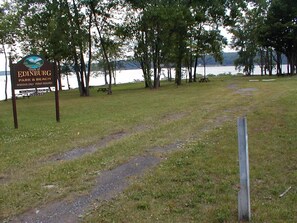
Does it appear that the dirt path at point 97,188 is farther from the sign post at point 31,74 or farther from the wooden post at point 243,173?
the sign post at point 31,74

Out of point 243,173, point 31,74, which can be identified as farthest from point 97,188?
point 31,74

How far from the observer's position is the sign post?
10.8m

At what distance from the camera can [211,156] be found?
5.85 metres

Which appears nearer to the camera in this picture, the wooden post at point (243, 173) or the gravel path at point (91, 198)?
the wooden post at point (243, 173)

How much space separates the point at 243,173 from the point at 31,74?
922 centimetres

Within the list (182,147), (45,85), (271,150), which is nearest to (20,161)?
(182,147)

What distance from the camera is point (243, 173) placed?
333cm

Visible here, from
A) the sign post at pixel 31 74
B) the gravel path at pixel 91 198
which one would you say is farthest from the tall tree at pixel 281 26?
the gravel path at pixel 91 198

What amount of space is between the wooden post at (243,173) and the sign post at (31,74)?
353 inches

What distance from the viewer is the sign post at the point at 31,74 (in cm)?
1077

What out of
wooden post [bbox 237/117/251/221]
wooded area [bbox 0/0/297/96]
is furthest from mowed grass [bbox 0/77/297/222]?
wooded area [bbox 0/0/297/96]

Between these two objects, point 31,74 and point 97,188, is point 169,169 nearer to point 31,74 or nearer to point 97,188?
point 97,188

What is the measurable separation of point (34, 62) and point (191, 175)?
7.96m

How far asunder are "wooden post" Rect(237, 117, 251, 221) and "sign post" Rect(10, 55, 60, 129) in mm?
8968
